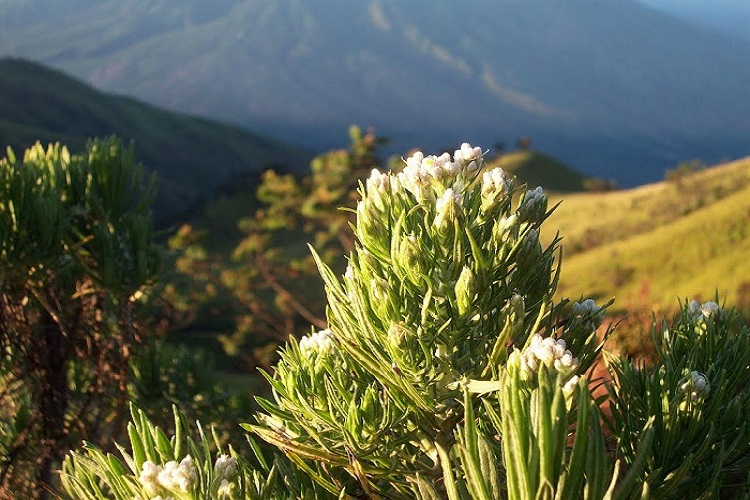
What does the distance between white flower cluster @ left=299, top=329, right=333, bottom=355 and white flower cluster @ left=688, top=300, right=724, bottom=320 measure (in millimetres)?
1248

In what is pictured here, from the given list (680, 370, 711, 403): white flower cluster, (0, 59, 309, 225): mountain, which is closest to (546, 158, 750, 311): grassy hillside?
(680, 370, 711, 403): white flower cluster

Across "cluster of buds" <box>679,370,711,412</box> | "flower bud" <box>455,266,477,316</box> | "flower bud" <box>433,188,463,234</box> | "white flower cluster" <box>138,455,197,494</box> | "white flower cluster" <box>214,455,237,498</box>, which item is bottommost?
"white flower cluster" <box>214,455,237,498</box>

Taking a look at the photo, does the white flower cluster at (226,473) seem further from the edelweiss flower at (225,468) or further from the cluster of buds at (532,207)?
the cluster of buds at (532,207)

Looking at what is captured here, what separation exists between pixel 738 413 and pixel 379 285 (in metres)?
1.12

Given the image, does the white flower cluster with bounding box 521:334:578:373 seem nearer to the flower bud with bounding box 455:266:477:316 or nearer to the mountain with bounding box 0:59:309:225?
the flower bud with bounding box 455:266:477:316

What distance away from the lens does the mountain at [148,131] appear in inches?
3612

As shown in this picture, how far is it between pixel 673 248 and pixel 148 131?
342 ft

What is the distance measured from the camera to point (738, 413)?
1.87 m

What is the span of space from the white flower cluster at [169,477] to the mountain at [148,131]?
262 ft

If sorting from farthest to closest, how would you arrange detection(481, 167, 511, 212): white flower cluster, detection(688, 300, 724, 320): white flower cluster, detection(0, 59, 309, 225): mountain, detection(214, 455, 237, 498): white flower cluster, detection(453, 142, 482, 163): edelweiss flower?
1. detection(0, 59, 309, 225): mountain
2. detection(688, 300, 724, 320): white flower cluster
3. detection(453, 142, 482, 163): edelweiss flower
4. detection(481, 167, 511, 212): white flower cluster
5. detection(214, 455, 237, 498): white flower cluster

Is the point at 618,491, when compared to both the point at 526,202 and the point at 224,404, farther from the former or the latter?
the point at 224,404

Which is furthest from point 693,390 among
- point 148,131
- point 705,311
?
point 148,131

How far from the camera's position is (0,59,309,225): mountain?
301 ft

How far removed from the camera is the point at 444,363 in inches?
68.5
